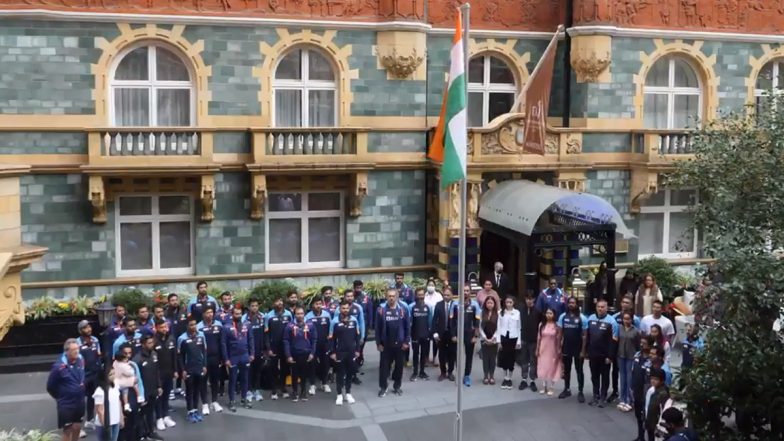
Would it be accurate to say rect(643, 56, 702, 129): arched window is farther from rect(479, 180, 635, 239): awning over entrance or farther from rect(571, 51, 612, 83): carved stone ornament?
rect(479, 180, 635, 239): awning over entrance

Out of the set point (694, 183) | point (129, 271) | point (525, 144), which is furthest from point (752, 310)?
point (129, 271)

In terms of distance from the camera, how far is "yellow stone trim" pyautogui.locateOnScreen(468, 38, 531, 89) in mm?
22875

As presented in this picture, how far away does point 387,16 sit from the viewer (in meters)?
21.5

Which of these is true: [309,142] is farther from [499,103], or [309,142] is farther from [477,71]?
[499,103]

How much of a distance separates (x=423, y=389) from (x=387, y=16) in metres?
9.60

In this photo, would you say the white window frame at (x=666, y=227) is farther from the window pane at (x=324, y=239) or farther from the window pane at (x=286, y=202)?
the window pane at (x=286, y=202)

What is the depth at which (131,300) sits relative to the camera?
1889 cm

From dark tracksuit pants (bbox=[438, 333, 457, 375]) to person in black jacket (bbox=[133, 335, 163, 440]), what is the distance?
5.85 m

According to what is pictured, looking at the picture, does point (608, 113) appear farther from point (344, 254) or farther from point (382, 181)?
point (344, 254)

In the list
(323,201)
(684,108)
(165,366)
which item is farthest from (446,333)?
(684,108)

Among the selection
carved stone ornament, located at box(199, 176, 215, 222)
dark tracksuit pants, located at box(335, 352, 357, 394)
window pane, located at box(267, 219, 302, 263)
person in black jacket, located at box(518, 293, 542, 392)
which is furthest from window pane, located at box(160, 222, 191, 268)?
person in black jacket, located at box(518, 293, 542, 392)

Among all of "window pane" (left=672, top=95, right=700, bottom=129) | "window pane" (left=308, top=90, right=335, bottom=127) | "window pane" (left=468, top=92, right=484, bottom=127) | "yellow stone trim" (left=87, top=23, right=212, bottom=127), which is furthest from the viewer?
"window pane" (left=672, top=95, right=700, bottom=129)

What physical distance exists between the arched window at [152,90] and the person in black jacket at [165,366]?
7.46 m

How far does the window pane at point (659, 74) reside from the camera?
23812mm
